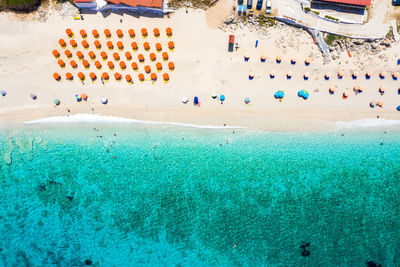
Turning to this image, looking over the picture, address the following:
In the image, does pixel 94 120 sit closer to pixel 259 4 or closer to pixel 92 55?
pixel 92 55

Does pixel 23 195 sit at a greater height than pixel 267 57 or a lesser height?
lesser

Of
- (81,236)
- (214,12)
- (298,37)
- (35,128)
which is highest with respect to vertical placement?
(214,12)

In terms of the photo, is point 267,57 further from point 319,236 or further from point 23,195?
point 23,195

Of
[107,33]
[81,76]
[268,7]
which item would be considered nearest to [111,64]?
[107,33]

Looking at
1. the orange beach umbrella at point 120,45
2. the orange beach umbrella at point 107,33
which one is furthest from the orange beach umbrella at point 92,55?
the orange beach umbrella at point 120,45

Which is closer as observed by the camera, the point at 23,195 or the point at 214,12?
the point at 214,12

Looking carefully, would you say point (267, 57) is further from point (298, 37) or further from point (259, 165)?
point (259, 165)

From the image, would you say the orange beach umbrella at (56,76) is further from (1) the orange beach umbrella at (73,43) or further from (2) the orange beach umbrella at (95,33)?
(2) the orange beach umbrella at (95,33)

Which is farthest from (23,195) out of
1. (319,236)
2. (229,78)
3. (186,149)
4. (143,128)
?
(319,236)
